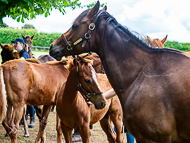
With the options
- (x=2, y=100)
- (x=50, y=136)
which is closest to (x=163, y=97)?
(x=2, y=100)

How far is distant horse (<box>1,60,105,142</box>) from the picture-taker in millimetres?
4812

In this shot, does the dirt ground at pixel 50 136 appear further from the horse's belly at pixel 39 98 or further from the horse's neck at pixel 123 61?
the horse's neck at pixel 123 61

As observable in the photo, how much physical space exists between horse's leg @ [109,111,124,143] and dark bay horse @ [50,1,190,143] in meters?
2.55

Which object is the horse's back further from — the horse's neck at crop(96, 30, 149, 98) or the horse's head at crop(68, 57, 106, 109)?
the horse's head at crop(68, 57, 106, 109)

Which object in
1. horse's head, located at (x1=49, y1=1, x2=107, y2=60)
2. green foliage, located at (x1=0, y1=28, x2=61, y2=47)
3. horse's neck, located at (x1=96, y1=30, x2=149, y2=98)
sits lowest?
horse's neck, located at (x1=96, y1=30, x2=149, y2=98)

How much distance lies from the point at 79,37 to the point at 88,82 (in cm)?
134

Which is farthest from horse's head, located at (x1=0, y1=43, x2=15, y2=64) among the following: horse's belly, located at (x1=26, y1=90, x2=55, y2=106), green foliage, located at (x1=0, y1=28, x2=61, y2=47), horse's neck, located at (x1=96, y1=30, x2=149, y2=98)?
green foliage, located at (x1=0, y1=28, x2=61, y2=47)

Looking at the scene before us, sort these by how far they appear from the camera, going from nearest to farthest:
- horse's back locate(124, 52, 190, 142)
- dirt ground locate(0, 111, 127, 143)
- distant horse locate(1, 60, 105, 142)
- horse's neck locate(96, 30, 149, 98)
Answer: horse's back locate(124, 52, 190, 142)
horse's neck locate(96, 30, 149, 98)
distant horse locate(1, 60, 105, 142)
dirt ground locate(0, 111, 127, 143)

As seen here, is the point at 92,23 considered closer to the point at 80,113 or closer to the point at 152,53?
the point at 152,53

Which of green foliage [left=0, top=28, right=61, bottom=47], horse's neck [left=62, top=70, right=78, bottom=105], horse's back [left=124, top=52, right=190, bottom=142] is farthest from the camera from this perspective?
green foliage [left=0, top=28, right=61, bottom=47]

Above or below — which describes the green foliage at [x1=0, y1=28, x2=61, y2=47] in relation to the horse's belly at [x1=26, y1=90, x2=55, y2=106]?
above

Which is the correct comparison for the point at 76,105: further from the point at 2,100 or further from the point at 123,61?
the point at 123,61

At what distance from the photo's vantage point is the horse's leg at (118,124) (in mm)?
4699

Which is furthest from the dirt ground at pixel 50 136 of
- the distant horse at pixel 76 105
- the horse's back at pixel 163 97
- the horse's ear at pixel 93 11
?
the horse's ear at pixel 93 11
